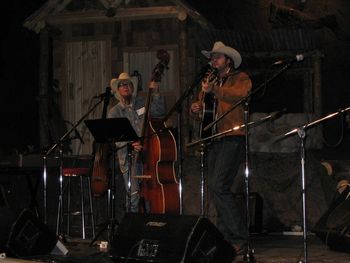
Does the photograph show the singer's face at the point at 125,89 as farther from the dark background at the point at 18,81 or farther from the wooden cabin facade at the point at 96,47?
the dark background at the point at 18,81

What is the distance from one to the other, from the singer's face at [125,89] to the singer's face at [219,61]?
1402mm

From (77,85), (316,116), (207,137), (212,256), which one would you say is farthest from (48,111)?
(212,256)

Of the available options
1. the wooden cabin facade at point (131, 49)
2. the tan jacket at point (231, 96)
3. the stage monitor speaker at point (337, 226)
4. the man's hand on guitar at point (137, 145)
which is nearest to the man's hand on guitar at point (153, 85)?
the man's hand on guitar at point (137, 145)

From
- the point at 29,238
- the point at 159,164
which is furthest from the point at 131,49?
the point at 29,238

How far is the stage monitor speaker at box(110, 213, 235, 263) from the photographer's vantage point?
18.6 ft

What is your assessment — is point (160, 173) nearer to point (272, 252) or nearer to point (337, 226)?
point (272, 252)

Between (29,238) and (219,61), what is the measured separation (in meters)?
2.66

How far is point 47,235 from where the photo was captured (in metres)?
7.03

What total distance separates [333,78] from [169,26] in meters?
2.98

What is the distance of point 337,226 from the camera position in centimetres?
666

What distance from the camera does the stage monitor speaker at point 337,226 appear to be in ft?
21.6

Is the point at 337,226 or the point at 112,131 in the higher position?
the point at 112,131

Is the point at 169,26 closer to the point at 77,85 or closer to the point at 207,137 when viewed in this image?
the point at 77,85

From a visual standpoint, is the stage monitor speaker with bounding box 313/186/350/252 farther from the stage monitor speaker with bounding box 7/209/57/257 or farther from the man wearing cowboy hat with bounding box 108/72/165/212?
the stage monitor speaker with bounding box 7/209/57/257
